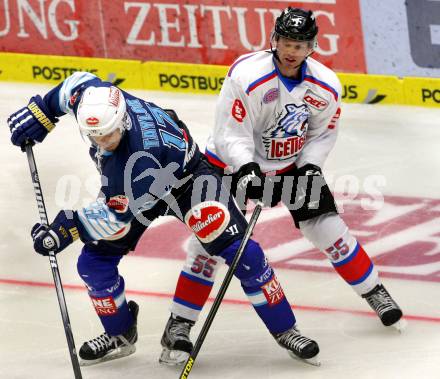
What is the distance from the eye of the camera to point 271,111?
508 centimetres

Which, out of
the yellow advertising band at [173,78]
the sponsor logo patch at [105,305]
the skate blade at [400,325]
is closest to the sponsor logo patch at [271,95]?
the sponsor logo patch at [105,305]

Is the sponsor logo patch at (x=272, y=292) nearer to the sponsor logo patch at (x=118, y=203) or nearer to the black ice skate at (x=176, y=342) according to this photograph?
the black ice skate at (x=176, y=342)

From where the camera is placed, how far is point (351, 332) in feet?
17.6

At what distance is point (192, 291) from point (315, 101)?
1.02m

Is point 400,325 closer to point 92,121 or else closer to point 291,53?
point 291,53

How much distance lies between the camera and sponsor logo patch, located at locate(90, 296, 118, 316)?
500cm

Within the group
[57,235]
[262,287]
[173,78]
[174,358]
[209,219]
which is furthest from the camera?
[173,78]

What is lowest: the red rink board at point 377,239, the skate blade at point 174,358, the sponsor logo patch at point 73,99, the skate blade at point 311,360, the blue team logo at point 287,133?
the skate blade at point 311,360

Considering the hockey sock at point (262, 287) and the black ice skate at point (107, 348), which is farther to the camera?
the black ice skate at point (107, 348)

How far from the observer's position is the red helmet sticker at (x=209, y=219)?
4.82 metres

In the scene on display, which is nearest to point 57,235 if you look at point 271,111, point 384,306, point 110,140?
point 110,140

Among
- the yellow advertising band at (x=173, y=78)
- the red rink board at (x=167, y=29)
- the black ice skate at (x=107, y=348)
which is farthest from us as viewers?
the red rink board at (x=167, y=29)

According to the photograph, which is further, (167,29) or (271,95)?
(167,29)

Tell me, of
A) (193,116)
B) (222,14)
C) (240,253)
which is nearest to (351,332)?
(240,253)
